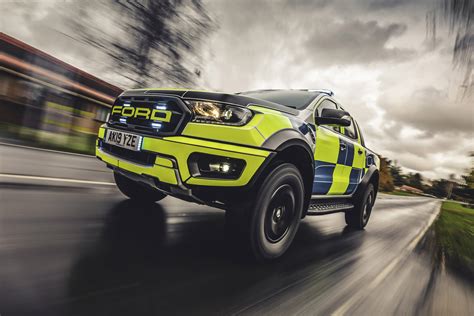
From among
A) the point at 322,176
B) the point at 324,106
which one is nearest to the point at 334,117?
the point at 324,106

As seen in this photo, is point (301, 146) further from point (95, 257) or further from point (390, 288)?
point (95, 257)

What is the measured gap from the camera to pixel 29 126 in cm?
869

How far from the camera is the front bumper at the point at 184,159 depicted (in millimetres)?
2113

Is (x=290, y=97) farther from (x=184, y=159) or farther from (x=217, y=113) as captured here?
(x=184, y=159)

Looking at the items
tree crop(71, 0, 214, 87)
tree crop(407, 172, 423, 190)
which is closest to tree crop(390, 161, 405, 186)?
tree crop(407, 172, 423, 190)

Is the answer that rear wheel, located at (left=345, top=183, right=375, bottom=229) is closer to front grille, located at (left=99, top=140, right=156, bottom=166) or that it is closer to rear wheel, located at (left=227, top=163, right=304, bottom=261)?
rear wheel, located at (left=227, top=163, right=304, bottom=261)

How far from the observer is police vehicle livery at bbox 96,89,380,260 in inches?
84.7

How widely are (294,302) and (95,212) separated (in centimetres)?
205

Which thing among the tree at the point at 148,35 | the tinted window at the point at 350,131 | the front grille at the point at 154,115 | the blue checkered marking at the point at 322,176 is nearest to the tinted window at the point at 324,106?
the tinted window at the point at 350,131

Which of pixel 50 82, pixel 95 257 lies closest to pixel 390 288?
pixel 95 257

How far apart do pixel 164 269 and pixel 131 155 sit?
0.93 meters

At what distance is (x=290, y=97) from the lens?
11.4 ft

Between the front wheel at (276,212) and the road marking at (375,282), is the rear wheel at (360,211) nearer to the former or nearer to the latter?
the road marking at (375,282)

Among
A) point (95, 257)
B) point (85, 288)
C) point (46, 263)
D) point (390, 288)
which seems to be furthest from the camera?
point (390, 288)
